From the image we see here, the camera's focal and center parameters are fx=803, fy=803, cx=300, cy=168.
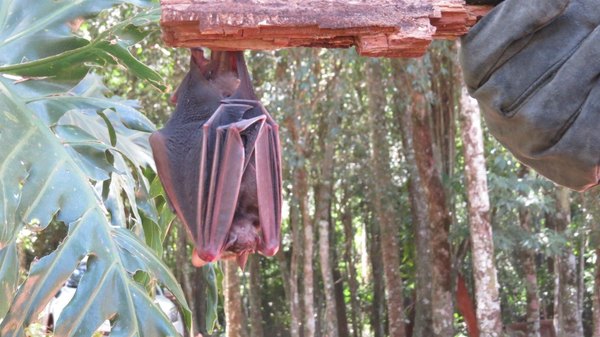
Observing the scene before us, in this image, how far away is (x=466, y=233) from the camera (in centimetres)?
1118

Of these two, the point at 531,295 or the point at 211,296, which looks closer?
the point at 211,296

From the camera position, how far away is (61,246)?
2453mm

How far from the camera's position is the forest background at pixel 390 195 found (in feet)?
31.1

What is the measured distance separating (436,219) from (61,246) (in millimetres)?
8496

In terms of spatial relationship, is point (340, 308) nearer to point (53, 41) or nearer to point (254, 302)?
point (254, 302)

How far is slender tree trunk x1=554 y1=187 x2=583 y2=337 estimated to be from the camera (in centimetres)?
1088

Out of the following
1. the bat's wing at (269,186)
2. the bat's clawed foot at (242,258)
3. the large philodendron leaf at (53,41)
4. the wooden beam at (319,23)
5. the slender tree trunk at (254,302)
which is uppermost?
the slender tree trunk at (254,302)

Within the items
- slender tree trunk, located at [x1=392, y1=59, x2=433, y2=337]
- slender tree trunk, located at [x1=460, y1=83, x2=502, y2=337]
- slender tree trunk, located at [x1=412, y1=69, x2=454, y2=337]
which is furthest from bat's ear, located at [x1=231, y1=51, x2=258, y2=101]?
slender tree trunk, located at [x1=392, y1=59, x2=433, y2=337]

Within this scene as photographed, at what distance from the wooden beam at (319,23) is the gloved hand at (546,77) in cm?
10

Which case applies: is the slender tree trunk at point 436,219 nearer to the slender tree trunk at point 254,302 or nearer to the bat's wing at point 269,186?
the slender tree trunk at point 254,302

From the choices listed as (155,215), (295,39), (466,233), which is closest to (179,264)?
(466,233)

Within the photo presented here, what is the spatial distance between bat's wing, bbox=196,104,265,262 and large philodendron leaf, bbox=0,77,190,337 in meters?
0.35

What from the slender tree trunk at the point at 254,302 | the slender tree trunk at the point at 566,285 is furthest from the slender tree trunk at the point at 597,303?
the slender tree trunk at the point at 254,302

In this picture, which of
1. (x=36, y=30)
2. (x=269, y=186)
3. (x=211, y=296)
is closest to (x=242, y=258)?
(x=269, y=186)
